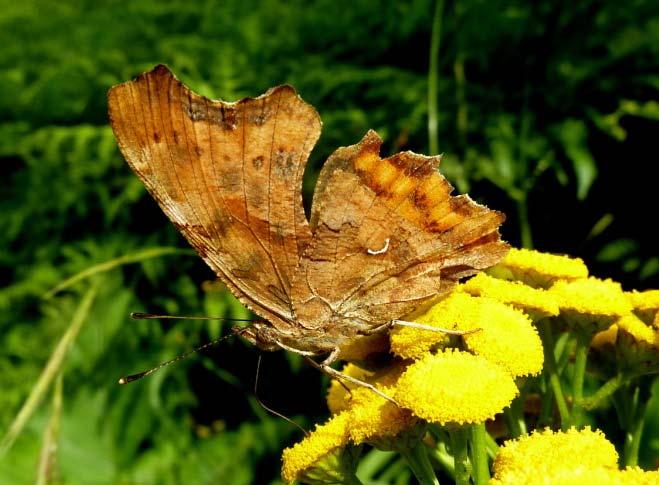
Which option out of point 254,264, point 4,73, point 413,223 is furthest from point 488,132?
point 4,73

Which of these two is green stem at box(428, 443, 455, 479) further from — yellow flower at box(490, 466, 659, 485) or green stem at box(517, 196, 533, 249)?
green stem at box(517, 196, 533, 249)

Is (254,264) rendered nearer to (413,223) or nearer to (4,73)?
(413,223)

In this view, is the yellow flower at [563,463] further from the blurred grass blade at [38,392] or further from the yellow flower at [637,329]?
the blurred grass blade at [38,392]

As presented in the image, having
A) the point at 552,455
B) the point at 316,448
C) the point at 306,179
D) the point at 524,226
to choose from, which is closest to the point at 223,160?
the point at 316,448

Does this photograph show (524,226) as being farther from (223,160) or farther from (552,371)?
(223,160)

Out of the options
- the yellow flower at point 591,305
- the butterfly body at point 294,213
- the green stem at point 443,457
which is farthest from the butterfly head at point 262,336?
the yellow flower at point 591,305
